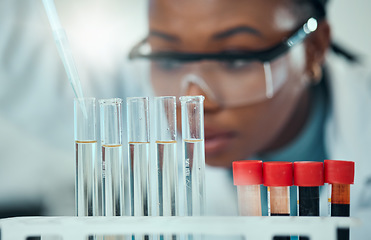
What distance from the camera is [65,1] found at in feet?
4.93

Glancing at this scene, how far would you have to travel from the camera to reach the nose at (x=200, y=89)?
1430mm

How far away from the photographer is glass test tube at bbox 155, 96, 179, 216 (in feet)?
2.62

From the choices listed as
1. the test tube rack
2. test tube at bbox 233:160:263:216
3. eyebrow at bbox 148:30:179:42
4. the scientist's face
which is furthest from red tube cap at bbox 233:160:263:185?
eyebrow at bbox 148:30:179:42

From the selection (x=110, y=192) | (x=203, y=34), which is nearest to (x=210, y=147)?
(x=203, y=34)

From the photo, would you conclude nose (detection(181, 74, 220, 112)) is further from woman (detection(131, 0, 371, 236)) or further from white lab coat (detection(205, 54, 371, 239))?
white lab coat (detection(205, 54, 371, 239))

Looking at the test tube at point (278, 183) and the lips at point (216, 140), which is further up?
the lips at point (216, 140)

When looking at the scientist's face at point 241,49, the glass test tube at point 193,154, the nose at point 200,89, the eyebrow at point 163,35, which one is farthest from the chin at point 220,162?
the glass test tube at point 193,154

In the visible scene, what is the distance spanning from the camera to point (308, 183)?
78 cm

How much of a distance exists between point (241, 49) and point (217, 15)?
152 millimetres

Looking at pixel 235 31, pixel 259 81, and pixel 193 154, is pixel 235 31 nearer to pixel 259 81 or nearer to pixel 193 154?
pixel 259 81

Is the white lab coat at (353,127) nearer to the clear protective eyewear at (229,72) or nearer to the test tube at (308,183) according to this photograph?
the clear protective eyewear at (229,72)

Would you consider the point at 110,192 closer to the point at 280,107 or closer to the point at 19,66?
the point at 280,107

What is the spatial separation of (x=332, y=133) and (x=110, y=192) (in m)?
0.90

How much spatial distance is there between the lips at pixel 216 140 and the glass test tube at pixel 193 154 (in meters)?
0.64
